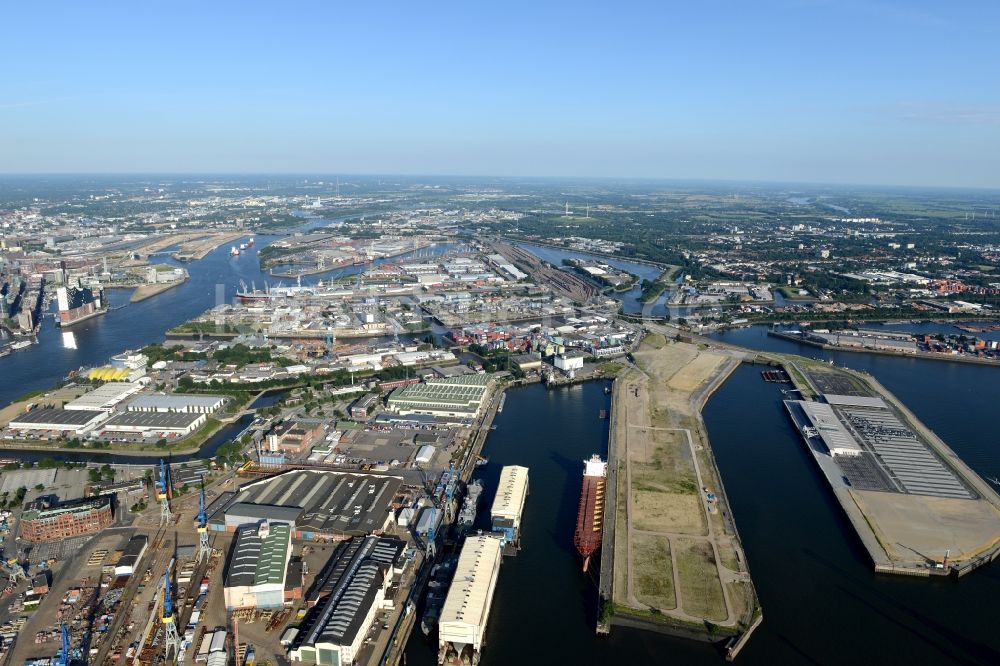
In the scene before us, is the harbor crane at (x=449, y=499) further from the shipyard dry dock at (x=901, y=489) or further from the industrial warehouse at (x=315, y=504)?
the shipyard dry dock at (x=901, y=489)

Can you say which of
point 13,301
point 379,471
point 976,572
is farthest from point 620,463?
point 13,301

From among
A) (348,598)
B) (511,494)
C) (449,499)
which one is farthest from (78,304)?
(348,598)

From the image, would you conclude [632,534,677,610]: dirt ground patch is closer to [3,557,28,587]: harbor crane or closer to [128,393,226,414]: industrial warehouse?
[3,557,28,587]: harbor crane

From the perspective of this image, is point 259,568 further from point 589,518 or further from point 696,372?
point 696,372

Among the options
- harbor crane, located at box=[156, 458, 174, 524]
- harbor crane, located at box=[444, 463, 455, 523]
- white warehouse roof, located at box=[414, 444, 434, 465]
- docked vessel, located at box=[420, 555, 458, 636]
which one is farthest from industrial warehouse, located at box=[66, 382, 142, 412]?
docked vessel, located at box=[420, 555, 458, 636]

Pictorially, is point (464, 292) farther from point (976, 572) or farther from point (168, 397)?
point (976, 572)

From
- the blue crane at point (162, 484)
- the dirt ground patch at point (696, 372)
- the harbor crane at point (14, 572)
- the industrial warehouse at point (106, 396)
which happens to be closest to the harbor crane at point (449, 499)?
the blue crane at point (162, 484)

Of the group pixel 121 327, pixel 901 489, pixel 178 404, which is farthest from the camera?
pixel 121 327
